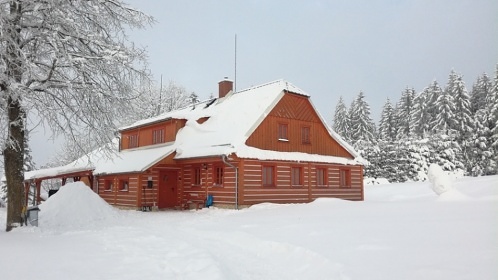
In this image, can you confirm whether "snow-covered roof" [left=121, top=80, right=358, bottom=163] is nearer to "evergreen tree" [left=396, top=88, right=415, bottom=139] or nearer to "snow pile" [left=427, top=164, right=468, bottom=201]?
"snow pile" [left=427, top=164, right=468, bottom=201]

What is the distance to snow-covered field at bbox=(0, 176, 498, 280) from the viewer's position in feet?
22.1

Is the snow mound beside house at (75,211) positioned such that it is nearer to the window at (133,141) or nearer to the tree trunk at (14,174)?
the tree trunk at (14,174)

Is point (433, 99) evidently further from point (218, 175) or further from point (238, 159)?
point (238, 159)

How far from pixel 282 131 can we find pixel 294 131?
3.22 ft

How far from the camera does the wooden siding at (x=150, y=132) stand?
85.3 ft

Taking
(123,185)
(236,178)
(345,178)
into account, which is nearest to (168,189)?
(123,185)

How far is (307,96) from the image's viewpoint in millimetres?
25500

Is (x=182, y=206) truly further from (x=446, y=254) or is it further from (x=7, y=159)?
(x=446, y=254)

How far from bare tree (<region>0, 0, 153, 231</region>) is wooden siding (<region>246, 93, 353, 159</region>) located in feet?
33.9

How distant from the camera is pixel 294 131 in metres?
24.7

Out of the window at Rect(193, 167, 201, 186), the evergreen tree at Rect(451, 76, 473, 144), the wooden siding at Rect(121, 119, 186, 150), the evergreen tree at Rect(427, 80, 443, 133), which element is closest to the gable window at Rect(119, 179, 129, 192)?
the wooden siding at Rect(121, 119, 186, 150)

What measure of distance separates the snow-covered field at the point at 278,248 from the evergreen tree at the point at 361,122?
4031cm

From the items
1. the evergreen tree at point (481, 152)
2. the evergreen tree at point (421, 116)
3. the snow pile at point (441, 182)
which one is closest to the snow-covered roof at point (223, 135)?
the snow pile at point (441, 182)

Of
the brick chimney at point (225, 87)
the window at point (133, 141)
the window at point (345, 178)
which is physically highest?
the brick chimney at point (225, 87)
